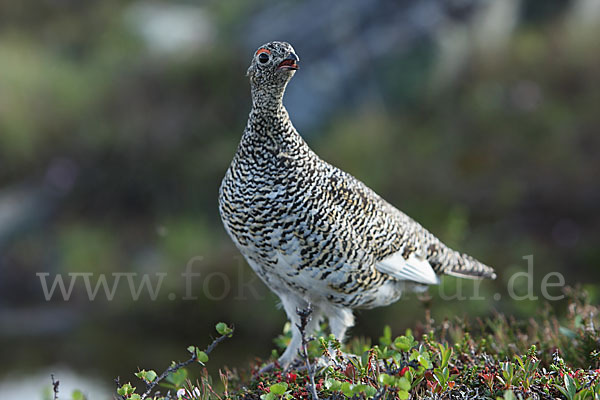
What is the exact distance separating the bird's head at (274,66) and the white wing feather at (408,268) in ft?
3.93

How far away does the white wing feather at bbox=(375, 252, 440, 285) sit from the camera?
3709 millimetres

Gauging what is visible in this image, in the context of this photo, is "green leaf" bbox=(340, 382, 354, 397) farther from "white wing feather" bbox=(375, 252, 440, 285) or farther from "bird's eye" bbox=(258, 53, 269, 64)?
"bird's eye" bbox=(258, 53, 269, 64)

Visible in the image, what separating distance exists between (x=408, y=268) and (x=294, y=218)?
94cm

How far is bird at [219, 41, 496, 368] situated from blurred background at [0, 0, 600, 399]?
2.83 meters

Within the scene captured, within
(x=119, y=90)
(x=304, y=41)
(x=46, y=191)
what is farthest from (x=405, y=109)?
(x=46, y=191)

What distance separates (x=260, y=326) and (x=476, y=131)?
13.9 ft

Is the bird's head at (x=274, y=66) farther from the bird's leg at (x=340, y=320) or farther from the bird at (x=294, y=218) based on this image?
the bird's leg at (x=340, y=320)

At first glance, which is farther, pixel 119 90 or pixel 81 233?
pixel 119 90

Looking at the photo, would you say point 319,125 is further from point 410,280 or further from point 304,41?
point 410,280

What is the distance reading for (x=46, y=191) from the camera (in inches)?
363

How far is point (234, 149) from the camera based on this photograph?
932 cm

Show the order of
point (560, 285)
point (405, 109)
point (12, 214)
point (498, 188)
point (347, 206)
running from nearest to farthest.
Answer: point (347, 206)
point (560, 285)
point (498, 188)
point (12, 214)
point (405, 109)

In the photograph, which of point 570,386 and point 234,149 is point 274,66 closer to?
point 570,386

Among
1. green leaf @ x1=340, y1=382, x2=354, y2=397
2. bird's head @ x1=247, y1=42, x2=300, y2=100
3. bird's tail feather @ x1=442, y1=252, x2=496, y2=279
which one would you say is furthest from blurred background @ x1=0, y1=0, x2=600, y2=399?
green leaf @ x1=340, y1=382, x2=354, y2=397
